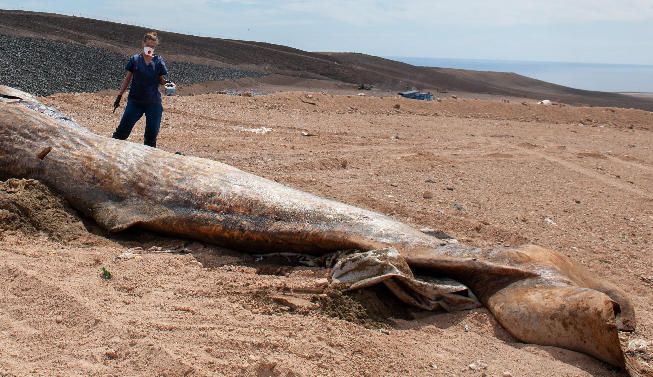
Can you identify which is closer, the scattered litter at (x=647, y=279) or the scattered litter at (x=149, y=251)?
the scattered litter at (x=149, y=251)

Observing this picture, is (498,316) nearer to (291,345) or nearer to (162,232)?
(291,345)

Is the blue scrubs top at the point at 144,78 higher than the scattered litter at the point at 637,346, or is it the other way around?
the blue scrubs top at the point at 144,78

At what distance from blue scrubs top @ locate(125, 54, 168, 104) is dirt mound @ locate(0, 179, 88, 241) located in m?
2.19

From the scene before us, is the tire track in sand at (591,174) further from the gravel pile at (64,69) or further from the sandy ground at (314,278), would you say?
the gravel pile at (64,69)

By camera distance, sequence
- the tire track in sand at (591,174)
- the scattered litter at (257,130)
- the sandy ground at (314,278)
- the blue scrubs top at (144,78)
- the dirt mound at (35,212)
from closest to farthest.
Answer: the sandy ground at (314,278) < the dirt mound at (35,212) < the blue scrubs top at (144,78) < the tire track in sand at (591,174) < the scattered litter at (257,130)

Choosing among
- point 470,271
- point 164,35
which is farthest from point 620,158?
point 164,35

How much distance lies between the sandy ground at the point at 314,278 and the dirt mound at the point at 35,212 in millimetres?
54

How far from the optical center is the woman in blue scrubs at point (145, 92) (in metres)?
7.81

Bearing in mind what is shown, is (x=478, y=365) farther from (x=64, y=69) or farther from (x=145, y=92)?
(x=64, y=69)

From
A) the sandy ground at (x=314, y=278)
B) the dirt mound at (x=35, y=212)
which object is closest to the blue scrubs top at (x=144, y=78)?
the sandy ground at (x=314, y=278)

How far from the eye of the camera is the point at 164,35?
36750mm

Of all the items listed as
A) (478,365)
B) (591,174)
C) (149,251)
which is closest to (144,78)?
(149,251)

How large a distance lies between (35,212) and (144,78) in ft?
8.50

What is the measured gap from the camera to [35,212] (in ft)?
18.8
